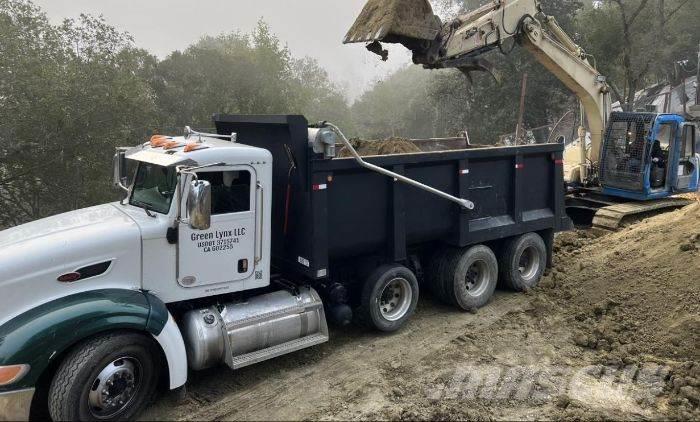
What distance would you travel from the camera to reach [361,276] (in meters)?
6.41

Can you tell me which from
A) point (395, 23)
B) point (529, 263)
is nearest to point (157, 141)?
point (395, 23)

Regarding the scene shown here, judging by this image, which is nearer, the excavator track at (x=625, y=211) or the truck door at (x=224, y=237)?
the truck door at (x=224, y=237)

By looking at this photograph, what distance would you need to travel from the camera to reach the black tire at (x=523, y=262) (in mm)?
7785

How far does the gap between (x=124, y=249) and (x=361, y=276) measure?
108 inches

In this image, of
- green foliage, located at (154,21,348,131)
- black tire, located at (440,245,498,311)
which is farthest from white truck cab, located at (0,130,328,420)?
green foliage, located at (154,21,348,131)

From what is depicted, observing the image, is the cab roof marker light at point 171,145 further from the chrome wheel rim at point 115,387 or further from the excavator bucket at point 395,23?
the excavator bucket at point 395,23

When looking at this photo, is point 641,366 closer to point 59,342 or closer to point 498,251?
point 498,251

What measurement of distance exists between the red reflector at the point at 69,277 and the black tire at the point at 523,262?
5.58 metres

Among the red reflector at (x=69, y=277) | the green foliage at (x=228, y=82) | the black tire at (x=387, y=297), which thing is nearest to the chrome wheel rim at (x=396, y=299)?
the black tire at (x=387, y=297)

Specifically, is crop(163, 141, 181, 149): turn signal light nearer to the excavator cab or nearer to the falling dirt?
the falling dirt

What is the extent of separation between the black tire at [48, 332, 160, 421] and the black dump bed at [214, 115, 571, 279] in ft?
6.00

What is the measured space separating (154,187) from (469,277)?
433cm

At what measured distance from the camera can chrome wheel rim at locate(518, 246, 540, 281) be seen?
8.14 metres

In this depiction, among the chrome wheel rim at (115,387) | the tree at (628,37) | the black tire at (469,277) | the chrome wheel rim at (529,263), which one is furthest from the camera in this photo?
the tree at (628,37)
